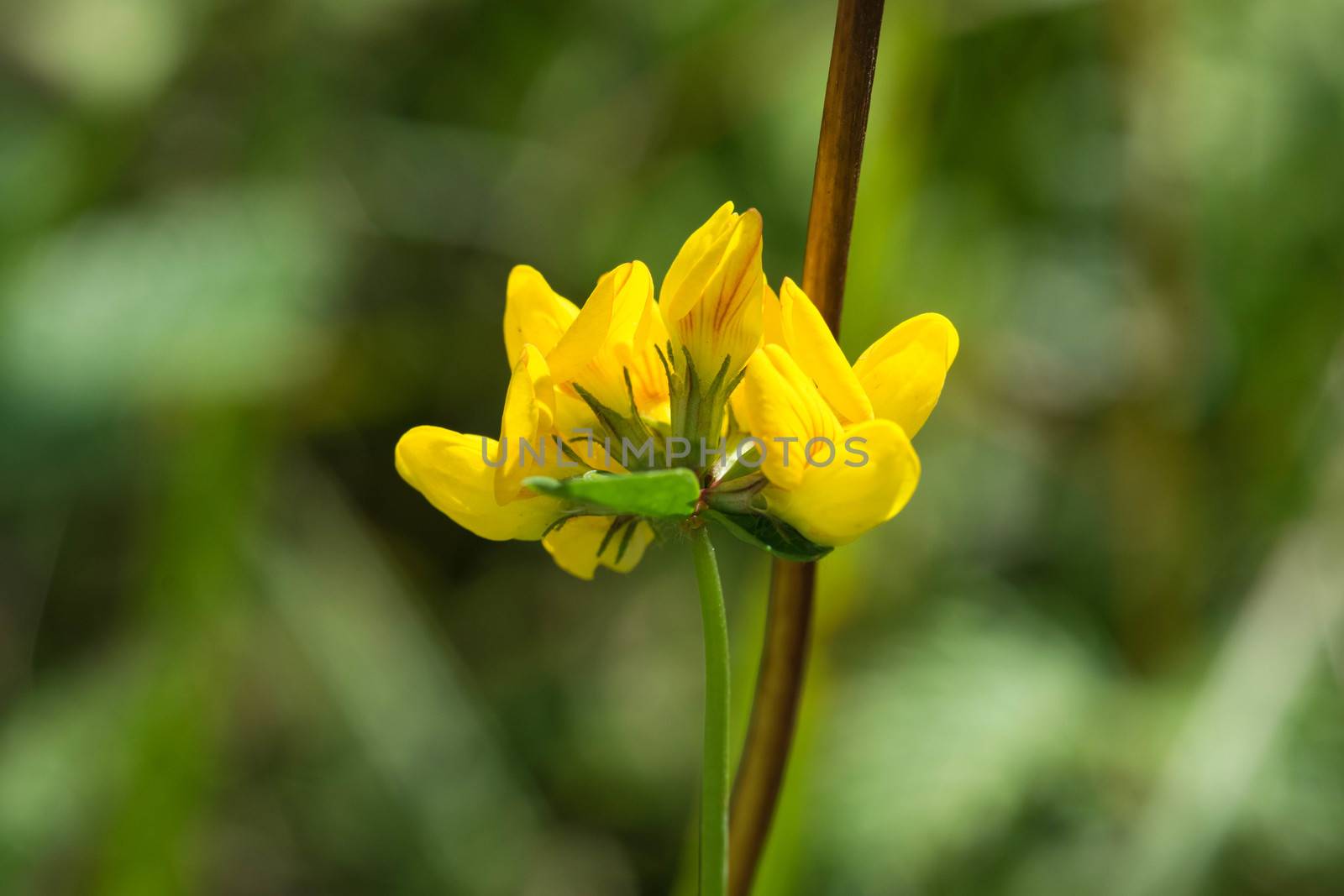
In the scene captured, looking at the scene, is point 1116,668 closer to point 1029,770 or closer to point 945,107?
point 1029,770

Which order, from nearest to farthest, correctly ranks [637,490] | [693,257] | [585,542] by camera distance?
[637,490]
[693,257]
[585,542]

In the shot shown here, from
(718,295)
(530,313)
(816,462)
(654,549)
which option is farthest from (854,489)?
(654,549)

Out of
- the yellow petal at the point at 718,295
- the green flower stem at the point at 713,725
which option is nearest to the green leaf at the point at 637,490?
the green flower stem at the point at 713,725

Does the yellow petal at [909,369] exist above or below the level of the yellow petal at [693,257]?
below

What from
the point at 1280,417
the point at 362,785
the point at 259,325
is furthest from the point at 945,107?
the point at 362,785

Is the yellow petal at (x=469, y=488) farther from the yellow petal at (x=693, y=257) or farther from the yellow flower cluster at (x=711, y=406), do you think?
the yellow petal at (x=693, y=257)

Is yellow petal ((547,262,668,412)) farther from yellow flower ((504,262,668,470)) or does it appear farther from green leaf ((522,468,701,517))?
green leaf ((522,468,701,517))

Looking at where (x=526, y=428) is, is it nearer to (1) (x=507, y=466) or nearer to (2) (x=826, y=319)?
(1) (x=507, y=466)
